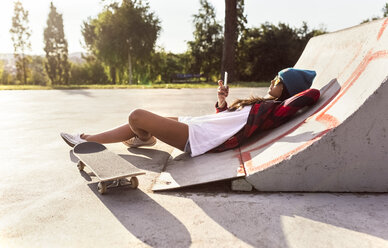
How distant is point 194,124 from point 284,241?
1818 mm

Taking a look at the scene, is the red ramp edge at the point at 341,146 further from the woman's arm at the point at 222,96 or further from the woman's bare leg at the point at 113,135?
the woman's bare leg at the point at 113,135

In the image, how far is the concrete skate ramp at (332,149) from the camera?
2.55 metres

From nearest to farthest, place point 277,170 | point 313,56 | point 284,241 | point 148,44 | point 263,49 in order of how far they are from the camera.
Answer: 1. point 284,241
2. point 277,170
3. point 313,56
4. point 263,49
5. point 148,44

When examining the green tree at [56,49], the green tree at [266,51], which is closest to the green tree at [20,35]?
the green tree at [56,49]

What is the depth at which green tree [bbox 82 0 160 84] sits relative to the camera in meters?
26.6

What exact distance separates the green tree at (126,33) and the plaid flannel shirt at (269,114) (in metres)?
24.6

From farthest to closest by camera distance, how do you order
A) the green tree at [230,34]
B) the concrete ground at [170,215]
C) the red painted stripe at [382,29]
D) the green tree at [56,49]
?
the green tree at [56,49] → the green tree at [230,34] → the red painted stripe at [382,29] → the concrete ground at [170,215]

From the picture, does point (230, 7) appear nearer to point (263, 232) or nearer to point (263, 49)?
point (263, 49)

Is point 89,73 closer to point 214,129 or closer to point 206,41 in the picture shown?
point 206,41

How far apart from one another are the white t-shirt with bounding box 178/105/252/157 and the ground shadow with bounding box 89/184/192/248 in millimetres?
940

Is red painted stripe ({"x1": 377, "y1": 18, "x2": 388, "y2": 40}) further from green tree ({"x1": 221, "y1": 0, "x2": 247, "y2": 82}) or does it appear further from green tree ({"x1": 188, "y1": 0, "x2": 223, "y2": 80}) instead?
green tree ({"x1": 188, "y1": 0, "x2": 223, "y2": 80})

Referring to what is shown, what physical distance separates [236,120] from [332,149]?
112 cm

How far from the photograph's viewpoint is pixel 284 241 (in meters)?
2.01

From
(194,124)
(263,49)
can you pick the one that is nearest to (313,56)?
(194,124)
